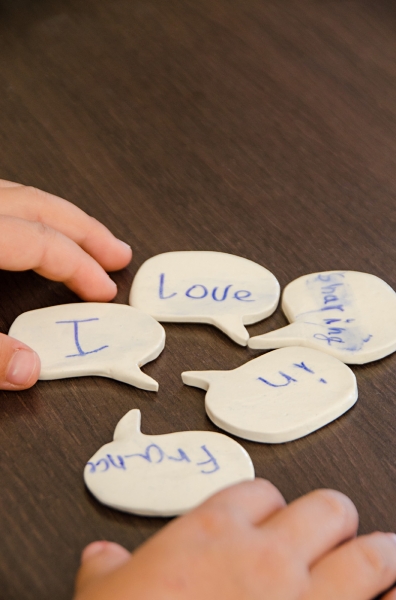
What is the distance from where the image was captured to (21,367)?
1.85 feet

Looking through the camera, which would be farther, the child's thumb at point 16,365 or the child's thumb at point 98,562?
the child's thumb at point 16,365

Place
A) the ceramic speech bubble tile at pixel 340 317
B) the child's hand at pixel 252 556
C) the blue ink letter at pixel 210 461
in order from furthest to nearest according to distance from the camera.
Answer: the ceramic speech bubble tile at pixel 340 317 → the blue ink letter at pixel 210 461 → the child's hand at pixel 252 556

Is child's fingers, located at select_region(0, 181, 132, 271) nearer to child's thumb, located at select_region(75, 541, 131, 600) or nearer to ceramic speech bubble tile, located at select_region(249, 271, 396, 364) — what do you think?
ceramic speech bubble tile, located at select_region(249, 271, 396, 364)

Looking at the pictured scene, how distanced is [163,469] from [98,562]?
0.09m

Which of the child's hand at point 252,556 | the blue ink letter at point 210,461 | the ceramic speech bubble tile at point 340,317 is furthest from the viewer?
the ceramic speech bubble tile at point 340,317

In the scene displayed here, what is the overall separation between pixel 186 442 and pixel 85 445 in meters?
0.08

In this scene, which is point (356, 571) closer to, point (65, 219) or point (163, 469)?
point (163, 469)

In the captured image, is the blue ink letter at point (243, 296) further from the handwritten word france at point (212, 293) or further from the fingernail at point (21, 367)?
the fingernail at point (21, 367)

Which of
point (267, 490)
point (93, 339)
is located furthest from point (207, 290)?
point (267, 490)

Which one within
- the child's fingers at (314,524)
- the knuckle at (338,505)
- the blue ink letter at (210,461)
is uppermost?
the knuckle at (338,505)

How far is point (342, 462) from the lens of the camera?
20.7 inches

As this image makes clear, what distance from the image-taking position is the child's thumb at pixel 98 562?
0.41 metres

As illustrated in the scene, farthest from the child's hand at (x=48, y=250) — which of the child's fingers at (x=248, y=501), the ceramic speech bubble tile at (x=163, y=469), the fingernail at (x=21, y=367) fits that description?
the child's fingers at (x=248, y=501)

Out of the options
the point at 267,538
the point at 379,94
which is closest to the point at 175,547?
the point at 267,538
